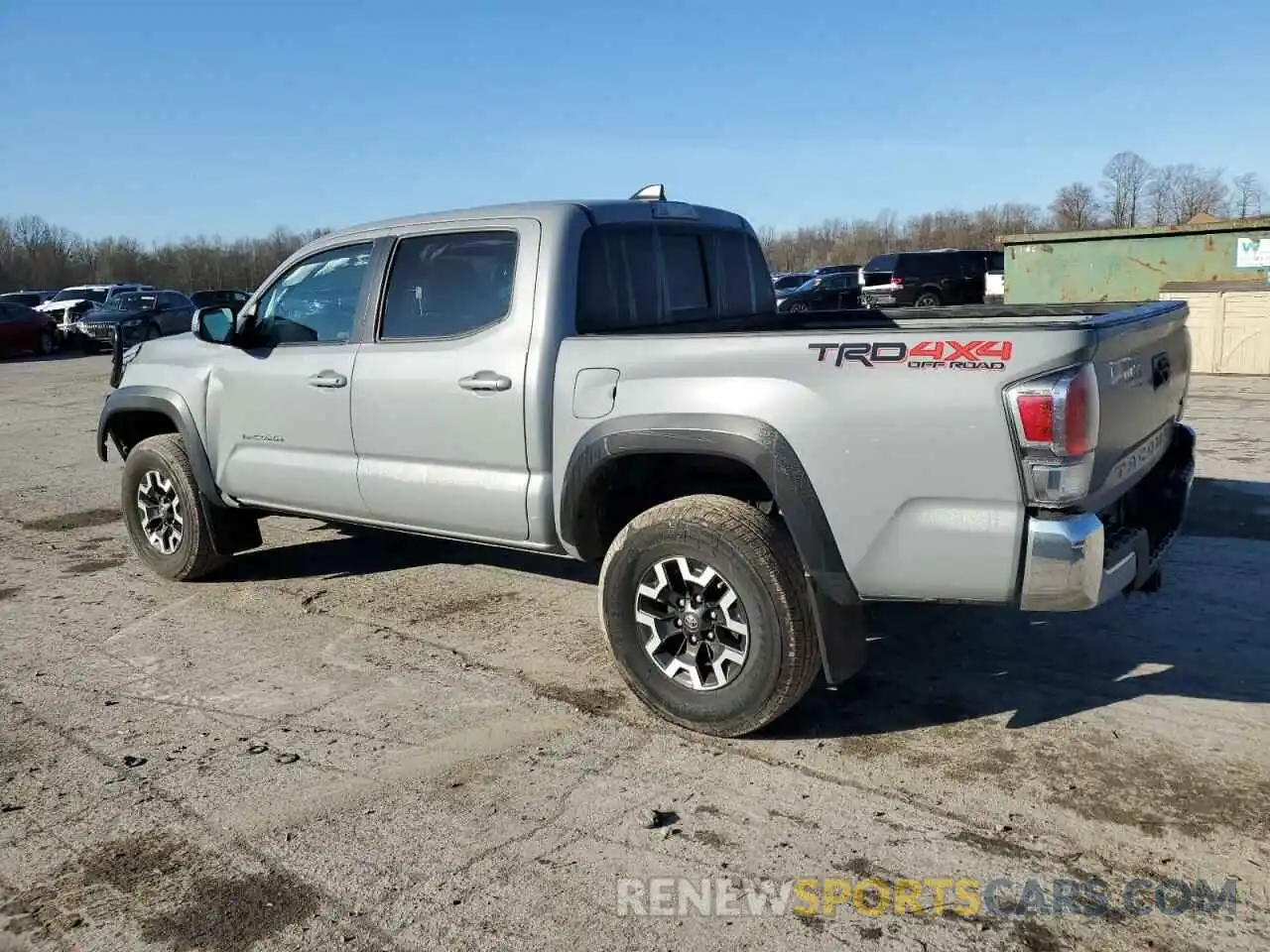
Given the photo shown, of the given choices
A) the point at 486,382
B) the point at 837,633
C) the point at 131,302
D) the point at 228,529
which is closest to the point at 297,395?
the point at 228,529

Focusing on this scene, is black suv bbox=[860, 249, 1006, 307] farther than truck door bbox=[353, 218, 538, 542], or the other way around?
black suv bbox=[860, 249, 1006, 307]

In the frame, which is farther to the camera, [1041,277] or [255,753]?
[1041,277]

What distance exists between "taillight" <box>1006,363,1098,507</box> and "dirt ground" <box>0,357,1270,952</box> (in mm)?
1030

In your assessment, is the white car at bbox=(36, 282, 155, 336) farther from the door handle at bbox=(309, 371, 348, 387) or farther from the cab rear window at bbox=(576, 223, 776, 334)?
the cab rear window at bbox=(576, 223, 776, 334)

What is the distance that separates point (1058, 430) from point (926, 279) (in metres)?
27.3

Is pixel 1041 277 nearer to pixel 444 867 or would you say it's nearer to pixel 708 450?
pixel 708 450

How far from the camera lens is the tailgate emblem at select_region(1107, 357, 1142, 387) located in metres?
3.37

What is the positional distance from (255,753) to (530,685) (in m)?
1.13

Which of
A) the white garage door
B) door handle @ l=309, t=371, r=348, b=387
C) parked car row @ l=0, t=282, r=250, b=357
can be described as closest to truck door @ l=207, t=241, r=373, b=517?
door handle @ l=309, t=371, r=348, b=387

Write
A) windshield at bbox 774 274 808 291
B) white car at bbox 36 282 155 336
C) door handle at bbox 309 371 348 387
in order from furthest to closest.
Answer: windshield at bbox 774 274 808 291 → white car at bbox 36 282 155 336 → door handle at bbox 309 371 348 387

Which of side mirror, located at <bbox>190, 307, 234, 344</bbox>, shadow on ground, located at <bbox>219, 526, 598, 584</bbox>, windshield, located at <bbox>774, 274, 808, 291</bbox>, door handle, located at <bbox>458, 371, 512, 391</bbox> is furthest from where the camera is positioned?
windshield, located at <bbox>774, 274, 808, 291</bbox>

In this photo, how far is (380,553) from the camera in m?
6.74

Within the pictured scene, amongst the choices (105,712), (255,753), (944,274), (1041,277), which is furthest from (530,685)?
(944,274)

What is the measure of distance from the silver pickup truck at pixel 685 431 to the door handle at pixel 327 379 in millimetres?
11
